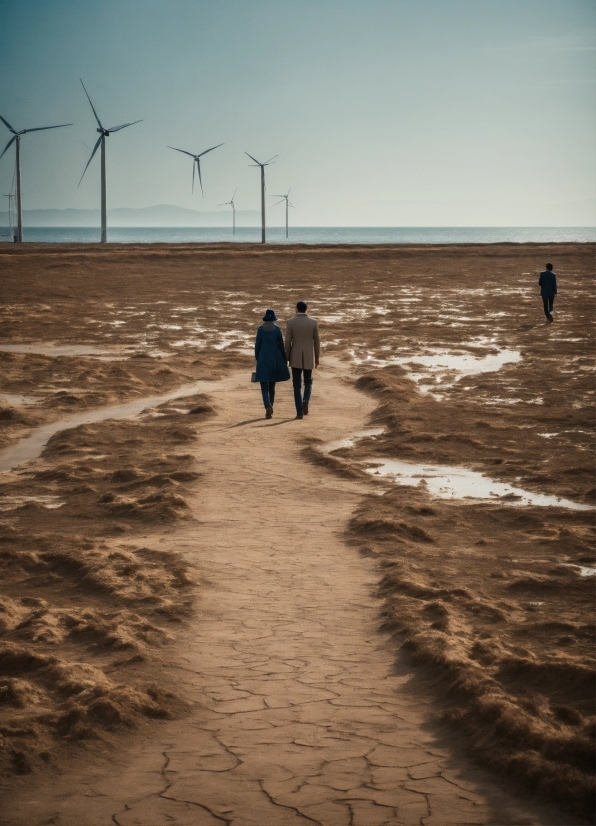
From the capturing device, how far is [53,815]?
17.5ft

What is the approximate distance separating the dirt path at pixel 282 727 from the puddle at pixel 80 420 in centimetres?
464

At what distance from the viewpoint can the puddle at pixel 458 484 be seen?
1187 centimetres

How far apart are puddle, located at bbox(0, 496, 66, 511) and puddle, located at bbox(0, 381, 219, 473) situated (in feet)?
5.10

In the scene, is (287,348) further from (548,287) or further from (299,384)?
(548,287)

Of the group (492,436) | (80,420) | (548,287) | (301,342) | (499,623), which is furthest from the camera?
(548,287)

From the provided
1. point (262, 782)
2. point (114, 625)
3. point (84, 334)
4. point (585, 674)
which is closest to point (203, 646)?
point (114, 625)

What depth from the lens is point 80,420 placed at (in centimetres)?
1711

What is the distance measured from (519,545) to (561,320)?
23.9 meters

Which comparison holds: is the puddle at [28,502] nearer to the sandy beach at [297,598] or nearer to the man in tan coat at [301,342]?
the sandy beach at [297,598]

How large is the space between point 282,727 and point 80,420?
38.0ft

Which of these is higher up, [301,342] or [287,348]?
[301,342]

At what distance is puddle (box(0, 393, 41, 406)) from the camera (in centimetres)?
1855

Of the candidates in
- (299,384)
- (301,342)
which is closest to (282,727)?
(301,342)

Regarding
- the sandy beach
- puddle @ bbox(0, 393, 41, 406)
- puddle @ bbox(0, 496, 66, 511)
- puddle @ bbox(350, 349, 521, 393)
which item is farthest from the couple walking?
puddle @ bbox(350, 349, 521, 393)
